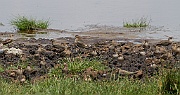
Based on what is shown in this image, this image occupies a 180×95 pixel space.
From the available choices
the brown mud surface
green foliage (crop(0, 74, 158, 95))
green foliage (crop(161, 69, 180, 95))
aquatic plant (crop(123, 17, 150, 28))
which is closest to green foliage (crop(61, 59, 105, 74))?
the brown mud surface

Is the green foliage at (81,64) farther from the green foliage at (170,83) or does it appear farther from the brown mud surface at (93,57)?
the green foliage at (170,83)

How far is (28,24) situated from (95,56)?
8.05m

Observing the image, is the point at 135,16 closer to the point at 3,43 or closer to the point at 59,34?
the point at 59,34

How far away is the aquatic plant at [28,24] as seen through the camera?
1873 cm

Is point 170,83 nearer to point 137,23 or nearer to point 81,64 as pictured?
point 81,64

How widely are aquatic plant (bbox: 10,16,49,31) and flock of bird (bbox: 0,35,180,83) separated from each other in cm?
611

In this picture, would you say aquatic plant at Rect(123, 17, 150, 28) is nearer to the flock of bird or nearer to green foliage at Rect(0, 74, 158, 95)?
the flock of bird

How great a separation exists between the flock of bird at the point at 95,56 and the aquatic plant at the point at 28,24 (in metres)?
6.11

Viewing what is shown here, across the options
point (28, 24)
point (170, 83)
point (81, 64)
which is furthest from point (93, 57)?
point (28, 24)

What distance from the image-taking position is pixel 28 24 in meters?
18.8

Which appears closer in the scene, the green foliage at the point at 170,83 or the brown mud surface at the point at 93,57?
the green foliage at the point at 170,83

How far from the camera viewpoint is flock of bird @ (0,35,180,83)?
365 inches

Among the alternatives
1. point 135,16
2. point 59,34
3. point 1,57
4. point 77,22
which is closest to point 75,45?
point 1,57

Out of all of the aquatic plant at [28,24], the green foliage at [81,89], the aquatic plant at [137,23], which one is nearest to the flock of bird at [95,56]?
the green foliage at [81,89]
